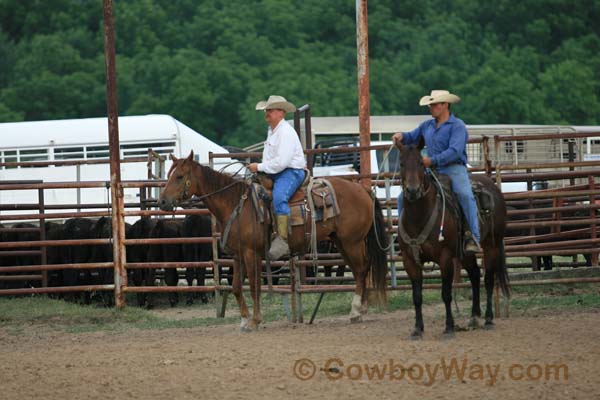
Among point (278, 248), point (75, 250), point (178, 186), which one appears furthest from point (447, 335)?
point (75, 250)

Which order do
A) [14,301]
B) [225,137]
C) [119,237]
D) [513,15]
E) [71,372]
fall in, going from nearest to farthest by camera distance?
[71,372] → [119,237] → [14,301] → [225,137] → [513,15]

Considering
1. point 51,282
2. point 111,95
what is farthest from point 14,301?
point 111,95

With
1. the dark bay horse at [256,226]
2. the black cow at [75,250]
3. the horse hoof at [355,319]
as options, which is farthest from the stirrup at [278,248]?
the black cow at [75,250]

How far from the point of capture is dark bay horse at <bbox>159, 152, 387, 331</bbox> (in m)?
11.7

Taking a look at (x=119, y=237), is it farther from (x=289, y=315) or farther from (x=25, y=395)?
(x=25, y=395)

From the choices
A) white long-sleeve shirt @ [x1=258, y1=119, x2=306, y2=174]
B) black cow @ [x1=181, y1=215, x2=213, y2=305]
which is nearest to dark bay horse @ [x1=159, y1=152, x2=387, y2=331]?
white long-sleeve shirt @ [x1=258, y1=119, x2=306, y2=174]

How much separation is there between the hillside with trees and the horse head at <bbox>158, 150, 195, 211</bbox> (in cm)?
3250

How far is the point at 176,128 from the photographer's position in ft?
82.7

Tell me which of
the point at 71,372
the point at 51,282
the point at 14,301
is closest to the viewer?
the point at 71,372

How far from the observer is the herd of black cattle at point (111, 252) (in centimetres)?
1664

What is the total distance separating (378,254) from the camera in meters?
12.1

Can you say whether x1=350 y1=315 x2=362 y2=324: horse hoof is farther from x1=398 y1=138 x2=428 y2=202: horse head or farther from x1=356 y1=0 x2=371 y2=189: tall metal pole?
x1=356 y1=0 x2=371 y2=189: tall metal pole

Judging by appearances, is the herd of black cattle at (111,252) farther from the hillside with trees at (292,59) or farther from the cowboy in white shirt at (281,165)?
the hillside with trees at (292,59)

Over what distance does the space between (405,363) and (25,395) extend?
2869 millimetres
